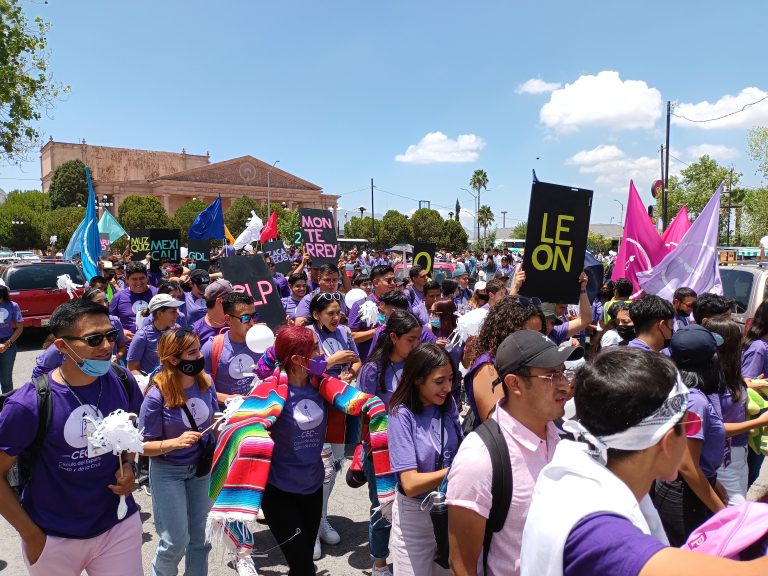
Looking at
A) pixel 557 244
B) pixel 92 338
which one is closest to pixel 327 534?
pixel 92 338

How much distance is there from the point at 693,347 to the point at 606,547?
7.32 feet

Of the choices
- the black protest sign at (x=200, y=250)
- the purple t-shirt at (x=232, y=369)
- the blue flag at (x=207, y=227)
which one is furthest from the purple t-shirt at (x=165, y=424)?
the blue flag at (x=207, y=227)

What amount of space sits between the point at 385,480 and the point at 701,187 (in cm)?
5705

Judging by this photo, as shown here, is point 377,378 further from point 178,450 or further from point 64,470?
point 64,470

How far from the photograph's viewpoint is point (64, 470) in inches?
105

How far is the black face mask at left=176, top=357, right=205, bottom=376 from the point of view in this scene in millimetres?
3410

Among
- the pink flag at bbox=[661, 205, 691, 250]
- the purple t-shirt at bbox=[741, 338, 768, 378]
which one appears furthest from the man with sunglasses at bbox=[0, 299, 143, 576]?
the pink flag at bbox=[661, 205, 691, 250]

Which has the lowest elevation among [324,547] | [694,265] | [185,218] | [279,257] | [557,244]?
[324,547]

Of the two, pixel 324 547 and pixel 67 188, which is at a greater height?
pixel 67 188

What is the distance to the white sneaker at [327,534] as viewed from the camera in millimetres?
4371

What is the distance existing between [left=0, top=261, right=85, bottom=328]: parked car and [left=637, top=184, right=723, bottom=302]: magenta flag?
12.5m

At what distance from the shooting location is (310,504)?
10.7 feet

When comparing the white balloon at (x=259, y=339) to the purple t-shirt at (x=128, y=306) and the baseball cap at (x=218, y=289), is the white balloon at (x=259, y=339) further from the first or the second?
the purple t-shirt at (x=128, y=306)

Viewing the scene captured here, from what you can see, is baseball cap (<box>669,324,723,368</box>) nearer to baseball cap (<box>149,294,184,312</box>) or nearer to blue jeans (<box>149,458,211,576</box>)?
blue jeans (<box>149,458,211,576</box>)
